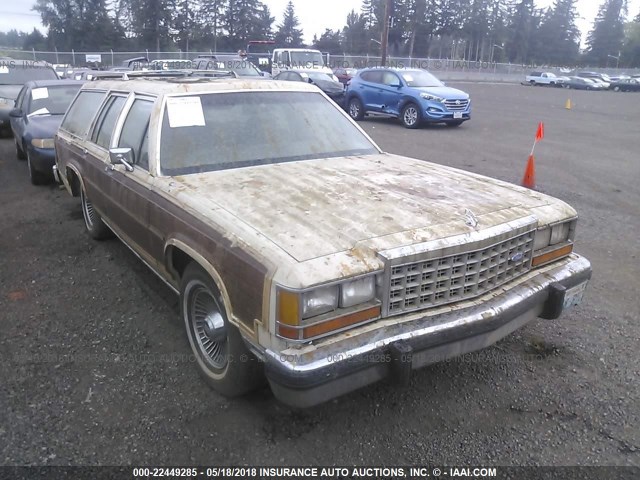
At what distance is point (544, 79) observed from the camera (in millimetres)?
48969

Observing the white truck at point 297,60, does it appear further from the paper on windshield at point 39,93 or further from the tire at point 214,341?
the tire at point 214,341

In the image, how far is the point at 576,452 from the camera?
2.61 m

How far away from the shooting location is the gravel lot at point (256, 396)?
103 inches

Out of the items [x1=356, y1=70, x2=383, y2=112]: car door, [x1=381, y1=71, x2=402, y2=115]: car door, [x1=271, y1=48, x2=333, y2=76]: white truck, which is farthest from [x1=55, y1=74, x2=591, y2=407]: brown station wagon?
[x1=271, y1=48, x2=333, y2=76]: white truck

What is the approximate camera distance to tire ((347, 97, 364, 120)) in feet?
53.3

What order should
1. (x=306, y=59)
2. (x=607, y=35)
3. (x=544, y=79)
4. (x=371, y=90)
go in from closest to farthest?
(x=371, y=90)
(x=306, y=59)
(x=544, y=79)
(x=607, y=35)

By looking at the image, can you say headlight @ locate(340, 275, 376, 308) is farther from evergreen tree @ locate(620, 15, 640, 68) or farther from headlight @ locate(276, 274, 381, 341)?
evergreen tree @ locate(620, 15, 640, 68)

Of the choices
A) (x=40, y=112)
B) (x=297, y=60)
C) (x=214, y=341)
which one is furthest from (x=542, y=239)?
(x=297, y=60)

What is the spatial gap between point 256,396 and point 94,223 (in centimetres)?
330

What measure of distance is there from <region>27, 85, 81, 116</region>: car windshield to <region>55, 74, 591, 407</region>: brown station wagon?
5038mm

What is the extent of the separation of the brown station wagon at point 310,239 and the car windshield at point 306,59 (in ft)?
67.6

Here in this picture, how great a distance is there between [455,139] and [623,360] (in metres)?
10.1

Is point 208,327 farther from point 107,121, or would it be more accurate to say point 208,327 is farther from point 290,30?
point 290,30

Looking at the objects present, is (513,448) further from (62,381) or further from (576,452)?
(62,381)
